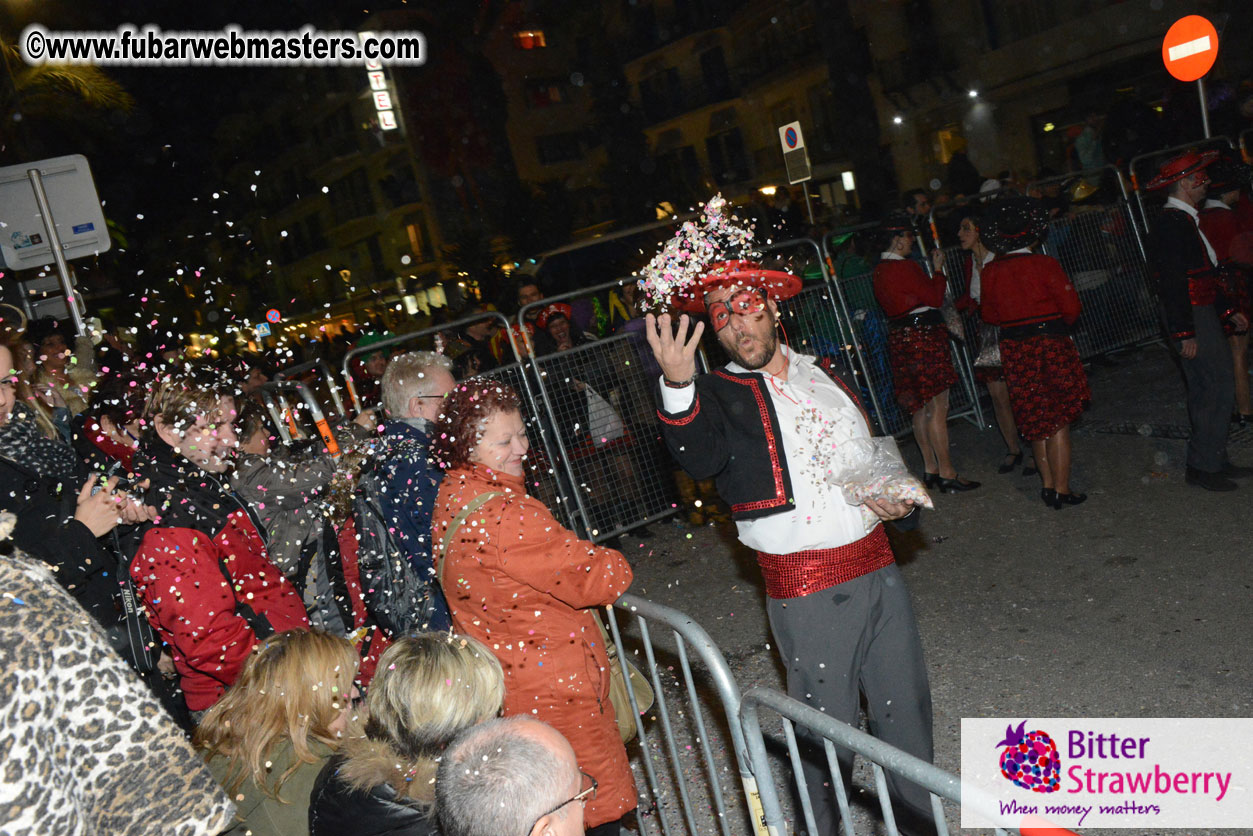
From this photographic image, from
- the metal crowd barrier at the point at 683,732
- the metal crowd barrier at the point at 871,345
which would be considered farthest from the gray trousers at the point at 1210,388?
the metal crowd barrier at the point at 683,732

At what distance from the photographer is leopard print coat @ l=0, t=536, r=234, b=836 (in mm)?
1467

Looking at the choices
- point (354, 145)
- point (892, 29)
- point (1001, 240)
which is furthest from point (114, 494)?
point (354, 145)

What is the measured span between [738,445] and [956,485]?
15.6 feet

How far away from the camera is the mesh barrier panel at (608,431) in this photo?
7434 mm

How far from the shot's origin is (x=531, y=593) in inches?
115

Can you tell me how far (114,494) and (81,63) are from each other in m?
11.5

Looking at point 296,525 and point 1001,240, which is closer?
point 296,525

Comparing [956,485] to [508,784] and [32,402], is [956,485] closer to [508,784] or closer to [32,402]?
[508,784]

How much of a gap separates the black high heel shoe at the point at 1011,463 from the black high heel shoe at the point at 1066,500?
97 centimetres

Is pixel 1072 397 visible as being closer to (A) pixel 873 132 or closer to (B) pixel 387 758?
(B) pixel 387 758

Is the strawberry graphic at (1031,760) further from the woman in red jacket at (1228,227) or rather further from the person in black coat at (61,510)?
the woman in red jacket at (1228,227)

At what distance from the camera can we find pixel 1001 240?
6.04 meters

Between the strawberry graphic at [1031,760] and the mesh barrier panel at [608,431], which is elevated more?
the mesh barrier panel at [608,431]

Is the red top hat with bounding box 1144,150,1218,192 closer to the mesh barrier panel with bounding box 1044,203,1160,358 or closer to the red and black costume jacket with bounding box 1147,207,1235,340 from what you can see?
the red and black costume jacket with bounding box 1147,207,1235,340
